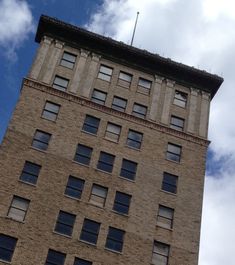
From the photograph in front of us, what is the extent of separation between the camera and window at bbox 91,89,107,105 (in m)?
49.0

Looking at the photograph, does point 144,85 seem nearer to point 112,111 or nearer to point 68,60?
point 112,111

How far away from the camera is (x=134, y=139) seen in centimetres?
4725

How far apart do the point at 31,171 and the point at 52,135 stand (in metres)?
4.03

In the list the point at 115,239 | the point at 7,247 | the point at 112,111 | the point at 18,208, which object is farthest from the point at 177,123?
the point at 7,247

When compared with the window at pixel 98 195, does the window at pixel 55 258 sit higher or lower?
lower

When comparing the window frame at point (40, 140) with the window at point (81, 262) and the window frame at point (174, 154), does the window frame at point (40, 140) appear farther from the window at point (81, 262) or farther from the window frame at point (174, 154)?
the window frame at point (174, 154)

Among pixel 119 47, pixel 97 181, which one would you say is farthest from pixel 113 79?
pixel 97 181

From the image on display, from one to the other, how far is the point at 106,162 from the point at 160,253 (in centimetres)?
881

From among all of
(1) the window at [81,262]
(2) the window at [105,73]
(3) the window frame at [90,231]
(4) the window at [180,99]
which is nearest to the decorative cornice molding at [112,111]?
(4) the window at [180,99]

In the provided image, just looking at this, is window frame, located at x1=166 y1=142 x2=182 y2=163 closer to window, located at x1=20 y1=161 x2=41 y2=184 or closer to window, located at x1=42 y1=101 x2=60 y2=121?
window, located at x1=42 y1=101 x2=60 y2=121

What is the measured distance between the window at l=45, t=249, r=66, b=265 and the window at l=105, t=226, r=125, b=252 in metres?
3.63

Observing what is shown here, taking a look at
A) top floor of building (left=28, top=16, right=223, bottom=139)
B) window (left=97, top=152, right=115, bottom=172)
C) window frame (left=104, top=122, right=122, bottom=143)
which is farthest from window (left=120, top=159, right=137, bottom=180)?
top floor of building (left=28, top=16, right=223, bottom=139)

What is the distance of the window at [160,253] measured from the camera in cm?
4076

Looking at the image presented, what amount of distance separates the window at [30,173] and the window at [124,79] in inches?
525
